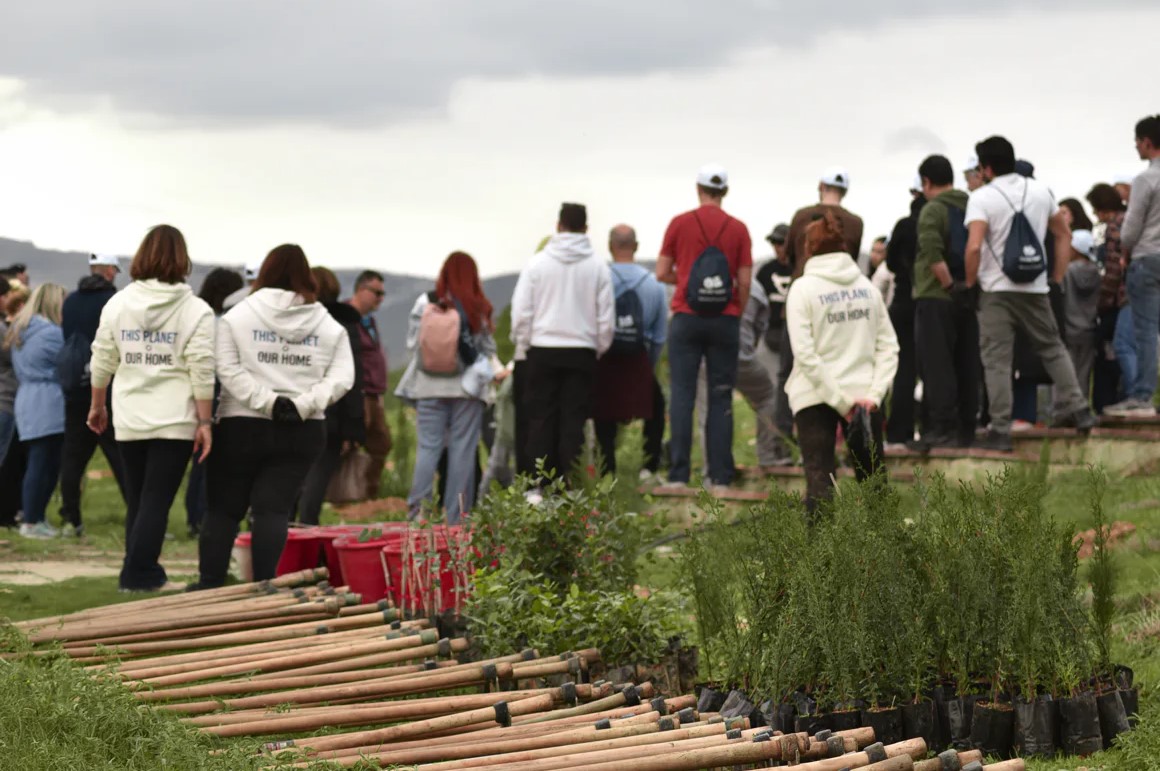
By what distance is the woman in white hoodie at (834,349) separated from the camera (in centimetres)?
892

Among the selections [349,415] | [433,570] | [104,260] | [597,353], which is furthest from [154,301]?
[597,353]

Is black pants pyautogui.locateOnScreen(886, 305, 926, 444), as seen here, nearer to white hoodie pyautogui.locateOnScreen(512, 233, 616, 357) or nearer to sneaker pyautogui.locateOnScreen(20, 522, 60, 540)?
white hoodie pyautogui.locateOnScreen(512, 233, 616, 357)

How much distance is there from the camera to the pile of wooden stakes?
5051mm

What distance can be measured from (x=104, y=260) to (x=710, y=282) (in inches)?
160

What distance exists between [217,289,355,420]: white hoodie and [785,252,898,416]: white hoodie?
2358mm

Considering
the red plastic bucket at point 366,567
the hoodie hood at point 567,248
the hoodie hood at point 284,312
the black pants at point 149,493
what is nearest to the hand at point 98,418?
the black pants at point 149,493

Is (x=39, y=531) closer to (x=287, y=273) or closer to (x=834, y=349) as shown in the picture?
(x=287, y=273)

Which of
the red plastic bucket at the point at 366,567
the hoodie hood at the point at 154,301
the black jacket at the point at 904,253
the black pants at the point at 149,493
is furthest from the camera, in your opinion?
the black jacket at the point at 904,253

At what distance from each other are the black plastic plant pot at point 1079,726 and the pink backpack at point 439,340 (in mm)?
6827

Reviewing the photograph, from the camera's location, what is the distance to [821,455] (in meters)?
9.11

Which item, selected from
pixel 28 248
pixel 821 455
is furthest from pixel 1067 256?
pixel 28 248

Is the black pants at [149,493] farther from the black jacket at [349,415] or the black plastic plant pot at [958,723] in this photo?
the black plastic plant pot at [958,723]

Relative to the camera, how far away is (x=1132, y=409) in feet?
41.3

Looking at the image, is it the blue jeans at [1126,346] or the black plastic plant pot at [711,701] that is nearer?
the black plastic plant pot at [711,701]
